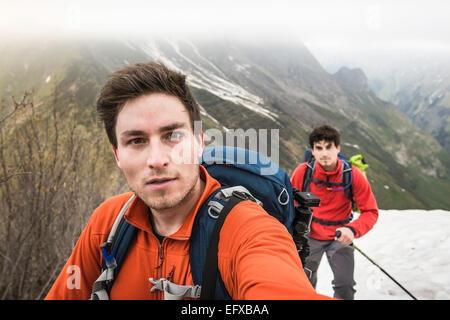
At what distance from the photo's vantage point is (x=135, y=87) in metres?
1.96

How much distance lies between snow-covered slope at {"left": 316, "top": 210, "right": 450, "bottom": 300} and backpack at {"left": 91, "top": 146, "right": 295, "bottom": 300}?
4.71 meters

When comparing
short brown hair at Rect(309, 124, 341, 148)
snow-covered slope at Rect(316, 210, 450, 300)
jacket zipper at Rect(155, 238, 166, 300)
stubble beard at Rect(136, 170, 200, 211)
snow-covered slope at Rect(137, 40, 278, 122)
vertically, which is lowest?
snow-covered slope at Rect(316, 210, 450, 300)

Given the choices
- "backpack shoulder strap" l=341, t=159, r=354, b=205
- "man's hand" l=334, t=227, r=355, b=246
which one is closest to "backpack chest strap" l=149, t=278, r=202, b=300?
"man's hand" l=334, t=227, r=355, b=246

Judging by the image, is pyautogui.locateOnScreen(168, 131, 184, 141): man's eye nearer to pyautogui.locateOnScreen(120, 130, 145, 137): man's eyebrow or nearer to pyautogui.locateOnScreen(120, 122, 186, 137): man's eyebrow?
pyautogui.locateOnScreen(120, 122, 186, 137): man's eyebrow

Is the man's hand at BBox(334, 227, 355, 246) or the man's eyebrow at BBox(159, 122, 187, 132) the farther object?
the man's hand at BBox(334, 227, 355, 246)

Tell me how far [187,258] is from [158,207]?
43 centimetres

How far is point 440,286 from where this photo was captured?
540 centimetres

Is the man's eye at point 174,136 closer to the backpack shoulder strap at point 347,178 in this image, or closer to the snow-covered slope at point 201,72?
the backpack shoulder strap at point 347,178

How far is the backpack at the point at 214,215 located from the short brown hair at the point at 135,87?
564 mm

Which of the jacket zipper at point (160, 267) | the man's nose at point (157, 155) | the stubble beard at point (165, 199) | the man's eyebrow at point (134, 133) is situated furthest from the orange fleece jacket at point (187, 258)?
the man's eyebrow at point (134, 133)

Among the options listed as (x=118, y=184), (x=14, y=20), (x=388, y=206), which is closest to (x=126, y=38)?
(x=14, y=20)

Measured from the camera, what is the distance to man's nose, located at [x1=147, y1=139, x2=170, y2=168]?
6.08ft

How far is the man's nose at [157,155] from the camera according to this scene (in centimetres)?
185

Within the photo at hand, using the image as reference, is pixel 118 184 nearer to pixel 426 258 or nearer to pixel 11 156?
pixel 11 156
